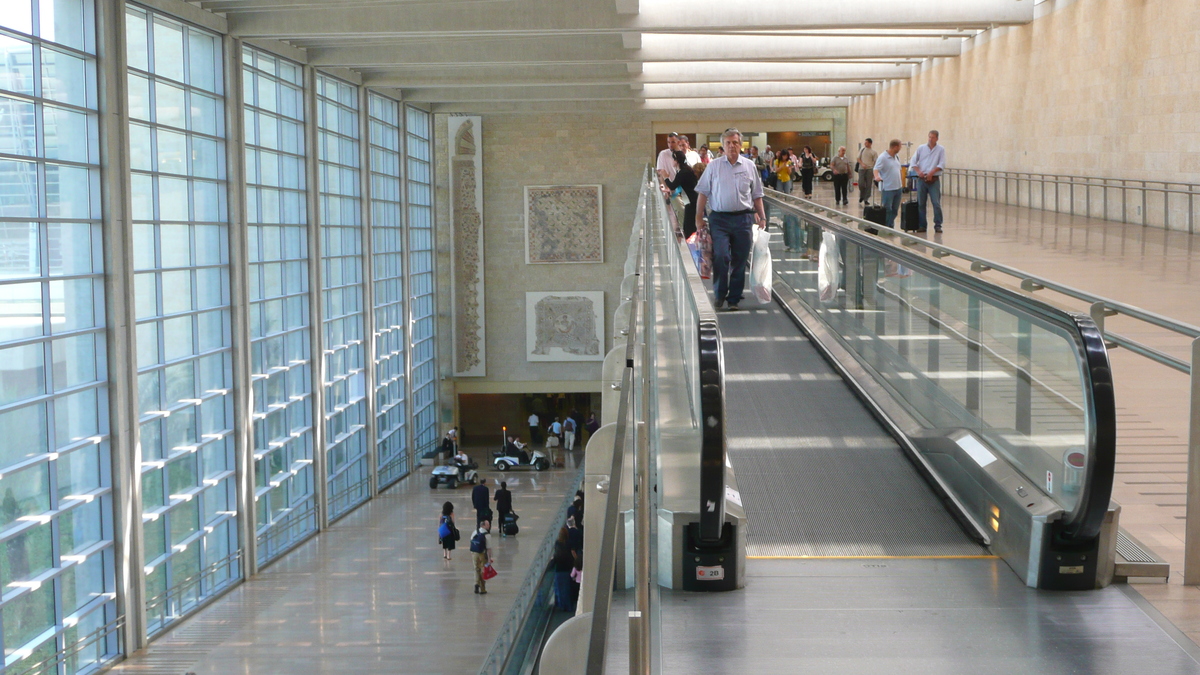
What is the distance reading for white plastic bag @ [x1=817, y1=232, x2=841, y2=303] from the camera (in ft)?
33.7

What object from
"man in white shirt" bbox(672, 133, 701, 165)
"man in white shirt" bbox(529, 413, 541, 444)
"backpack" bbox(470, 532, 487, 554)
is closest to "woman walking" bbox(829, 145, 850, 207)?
"man in white shirt" bbox(672, 133, 701, 165)

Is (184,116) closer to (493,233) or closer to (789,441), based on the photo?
(789,441)

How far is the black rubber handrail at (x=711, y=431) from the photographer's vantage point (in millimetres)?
4102

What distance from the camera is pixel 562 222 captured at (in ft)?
135

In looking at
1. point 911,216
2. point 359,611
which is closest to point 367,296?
point 359,611

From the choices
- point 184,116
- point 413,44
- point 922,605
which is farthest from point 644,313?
point 413,44

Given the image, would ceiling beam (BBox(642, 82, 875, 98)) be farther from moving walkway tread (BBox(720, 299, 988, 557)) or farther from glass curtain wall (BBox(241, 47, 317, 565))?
moving walkway tread (BBox(720, 299, 988, 557))

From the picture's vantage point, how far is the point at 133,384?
57.1 feet

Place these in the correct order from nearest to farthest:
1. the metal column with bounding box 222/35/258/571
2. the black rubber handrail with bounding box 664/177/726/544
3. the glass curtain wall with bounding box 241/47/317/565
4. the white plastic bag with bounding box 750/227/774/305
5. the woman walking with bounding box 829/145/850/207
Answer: the black rubber handrail with bounding box 664/177/726/544 → the white plastic bag with bounding box 750/227/774/305 → the metal column with bounding box 222/35/258/571 → the glass curtain wall with bounding box 241/47/317/565 → the woman walking with bounding box 829/145/850/207

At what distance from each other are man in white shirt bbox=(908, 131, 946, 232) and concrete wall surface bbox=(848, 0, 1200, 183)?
14.1ft

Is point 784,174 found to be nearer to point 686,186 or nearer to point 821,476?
point 686,186

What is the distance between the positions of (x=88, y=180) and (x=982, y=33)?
24559mm

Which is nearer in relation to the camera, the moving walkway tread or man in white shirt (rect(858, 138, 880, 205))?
the moving walkway tread

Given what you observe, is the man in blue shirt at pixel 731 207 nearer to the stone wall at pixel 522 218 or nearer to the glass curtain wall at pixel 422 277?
the glass curtain wall at pixel 422 277
